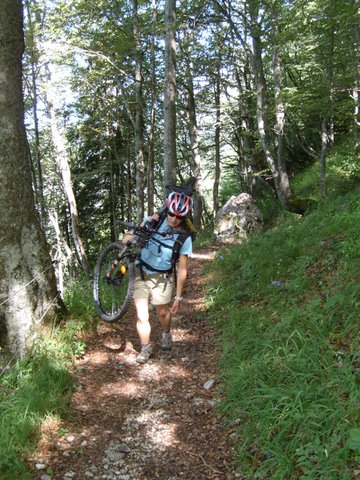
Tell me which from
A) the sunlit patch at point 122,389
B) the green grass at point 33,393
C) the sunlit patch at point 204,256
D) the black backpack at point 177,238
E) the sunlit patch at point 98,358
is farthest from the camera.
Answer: the sunlit patch at point 204,256

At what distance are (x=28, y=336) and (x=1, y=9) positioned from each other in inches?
140

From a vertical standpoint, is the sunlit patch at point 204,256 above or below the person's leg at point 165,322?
below

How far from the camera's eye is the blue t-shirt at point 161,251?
4953 millimetres

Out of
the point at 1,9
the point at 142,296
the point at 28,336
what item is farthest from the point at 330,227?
the point at 1,9

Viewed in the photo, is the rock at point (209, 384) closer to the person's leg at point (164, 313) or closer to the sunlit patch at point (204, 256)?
the person's leg at point (164, 313)

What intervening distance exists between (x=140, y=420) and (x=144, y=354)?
1.19 meters

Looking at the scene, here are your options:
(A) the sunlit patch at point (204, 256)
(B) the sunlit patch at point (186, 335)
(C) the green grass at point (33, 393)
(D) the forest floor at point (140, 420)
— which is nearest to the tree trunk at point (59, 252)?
(A) the sunlit patch at point (204, 256)

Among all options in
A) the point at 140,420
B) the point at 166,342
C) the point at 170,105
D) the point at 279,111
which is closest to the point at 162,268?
the point at 166,342

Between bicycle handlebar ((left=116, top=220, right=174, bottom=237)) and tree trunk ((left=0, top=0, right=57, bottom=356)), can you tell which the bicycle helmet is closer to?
bicycle handlebar ((left=116, top=220, right=174, bottom=237))

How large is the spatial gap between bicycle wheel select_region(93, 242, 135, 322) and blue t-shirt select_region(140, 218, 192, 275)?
0.25 m

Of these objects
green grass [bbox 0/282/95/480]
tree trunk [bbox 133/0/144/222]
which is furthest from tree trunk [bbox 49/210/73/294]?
green grass [bbox 0/282/95/480]

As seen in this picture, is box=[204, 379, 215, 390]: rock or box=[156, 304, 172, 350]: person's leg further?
box=[156, 304, 172, 350]: person's leg

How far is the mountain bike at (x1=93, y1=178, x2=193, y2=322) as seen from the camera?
16.7 ft

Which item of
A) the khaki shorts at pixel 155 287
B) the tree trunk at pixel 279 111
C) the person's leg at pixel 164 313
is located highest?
the tree trunk at pixel 279 111
